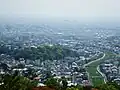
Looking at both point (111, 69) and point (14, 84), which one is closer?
point (14, 84)

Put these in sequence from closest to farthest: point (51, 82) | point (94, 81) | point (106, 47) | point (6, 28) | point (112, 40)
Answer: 1. point (51, 82)
2. point (94, 81)
3. point (106, 47)
4. point (112, 40)
5. point (6, 28)

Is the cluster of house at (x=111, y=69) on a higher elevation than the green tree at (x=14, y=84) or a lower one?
lower

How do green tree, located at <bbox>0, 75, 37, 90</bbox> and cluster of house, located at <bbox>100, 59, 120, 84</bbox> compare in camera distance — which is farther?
cluster of house, located at <bbox>100, 59, 120, 84</bbox>

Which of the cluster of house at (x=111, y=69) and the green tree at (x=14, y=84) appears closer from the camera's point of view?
the green tree at (x=14, y=84)

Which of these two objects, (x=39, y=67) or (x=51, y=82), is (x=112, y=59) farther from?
(x=51, y=82)

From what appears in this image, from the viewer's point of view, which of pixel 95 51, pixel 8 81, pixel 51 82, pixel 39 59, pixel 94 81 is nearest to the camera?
pixel 8 81

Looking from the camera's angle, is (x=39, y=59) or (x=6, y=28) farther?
(x=6, y=28)

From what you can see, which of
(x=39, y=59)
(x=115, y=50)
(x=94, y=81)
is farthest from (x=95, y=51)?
(x=94, y=81)

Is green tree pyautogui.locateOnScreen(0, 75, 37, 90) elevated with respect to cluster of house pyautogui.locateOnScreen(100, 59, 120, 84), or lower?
elevated

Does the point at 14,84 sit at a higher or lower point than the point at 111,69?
higher

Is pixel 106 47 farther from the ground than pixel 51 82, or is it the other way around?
pixel 51 82
